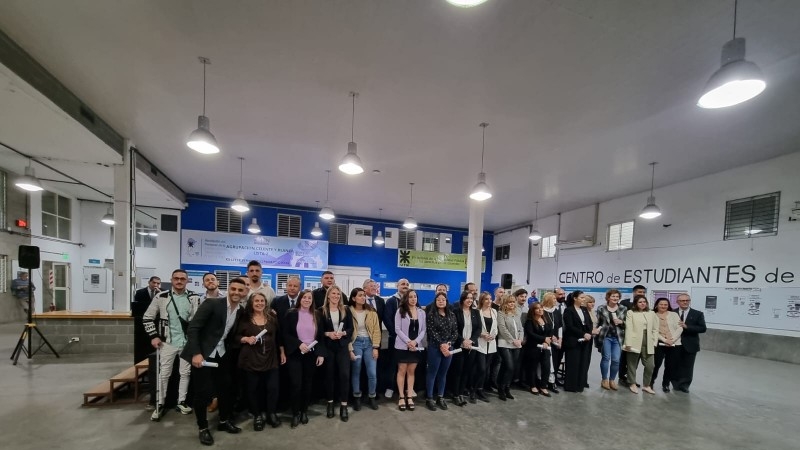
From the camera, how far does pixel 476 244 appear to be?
9055mm

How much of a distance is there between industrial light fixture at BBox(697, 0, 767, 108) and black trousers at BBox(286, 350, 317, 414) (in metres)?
4.41

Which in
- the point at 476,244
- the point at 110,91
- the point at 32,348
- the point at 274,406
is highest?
the point at 110,91

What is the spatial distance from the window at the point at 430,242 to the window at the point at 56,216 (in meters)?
13.2

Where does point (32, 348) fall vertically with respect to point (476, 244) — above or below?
below

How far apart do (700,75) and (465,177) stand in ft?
15.5

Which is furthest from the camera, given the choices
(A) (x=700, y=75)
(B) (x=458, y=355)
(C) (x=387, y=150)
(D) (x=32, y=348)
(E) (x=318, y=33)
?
(C) (x=387, y=150)

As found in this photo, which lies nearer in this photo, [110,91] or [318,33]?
[318,33]

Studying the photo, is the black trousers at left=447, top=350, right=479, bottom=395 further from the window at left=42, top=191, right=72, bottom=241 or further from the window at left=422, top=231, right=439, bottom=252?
the window at left=42, top=191, right=72, bottom=241

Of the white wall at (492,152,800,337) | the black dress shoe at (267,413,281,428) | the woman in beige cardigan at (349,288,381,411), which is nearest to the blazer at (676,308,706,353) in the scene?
the white wall at (492,152,800,337)

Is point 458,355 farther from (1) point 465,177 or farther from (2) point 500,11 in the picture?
(1) point 465,177

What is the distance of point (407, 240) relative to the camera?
1471cm

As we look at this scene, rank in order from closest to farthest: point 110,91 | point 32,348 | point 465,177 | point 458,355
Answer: point 458,355, point 110,91, point 32,348, point 465,177

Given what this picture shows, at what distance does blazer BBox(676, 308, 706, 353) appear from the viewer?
Answer: 4.79 meters

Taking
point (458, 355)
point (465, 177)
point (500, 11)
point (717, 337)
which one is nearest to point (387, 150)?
point (465, 177)
